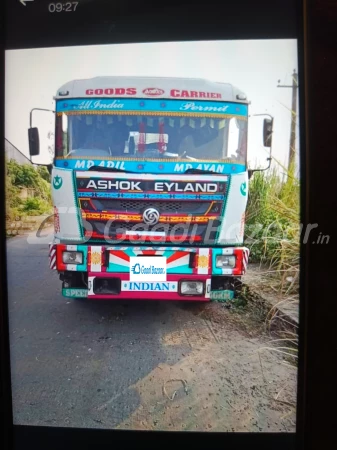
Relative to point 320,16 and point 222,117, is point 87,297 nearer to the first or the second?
point 222,117

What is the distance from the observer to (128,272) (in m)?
1.82

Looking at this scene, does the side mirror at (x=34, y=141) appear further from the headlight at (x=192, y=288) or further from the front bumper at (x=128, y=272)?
the headlight at (x=192, y=288)

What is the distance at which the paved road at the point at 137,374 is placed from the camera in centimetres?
164

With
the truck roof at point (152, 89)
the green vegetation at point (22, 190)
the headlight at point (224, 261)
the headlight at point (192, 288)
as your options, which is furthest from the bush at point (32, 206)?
the headlight at point (224, 261)

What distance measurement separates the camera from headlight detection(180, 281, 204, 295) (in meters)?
1.88

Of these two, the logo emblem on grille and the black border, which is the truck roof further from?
the logo emblem on grille

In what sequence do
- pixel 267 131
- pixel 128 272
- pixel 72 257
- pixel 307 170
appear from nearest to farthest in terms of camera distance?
pixel 307 170
pixel 267 131
pixel 128 272
pixel 72 257

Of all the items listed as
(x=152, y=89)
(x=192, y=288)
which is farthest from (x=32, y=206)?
(x=192, y=288)

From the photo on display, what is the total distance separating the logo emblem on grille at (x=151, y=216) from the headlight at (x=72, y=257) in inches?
17.7

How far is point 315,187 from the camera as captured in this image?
1.58m

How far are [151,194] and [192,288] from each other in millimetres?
611

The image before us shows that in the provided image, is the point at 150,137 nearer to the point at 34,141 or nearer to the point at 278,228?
the point at 34,141

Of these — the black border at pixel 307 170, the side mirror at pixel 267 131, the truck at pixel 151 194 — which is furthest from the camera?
the truck at pixel 151 194

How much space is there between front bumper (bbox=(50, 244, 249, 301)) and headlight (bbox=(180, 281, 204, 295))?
0.01m
